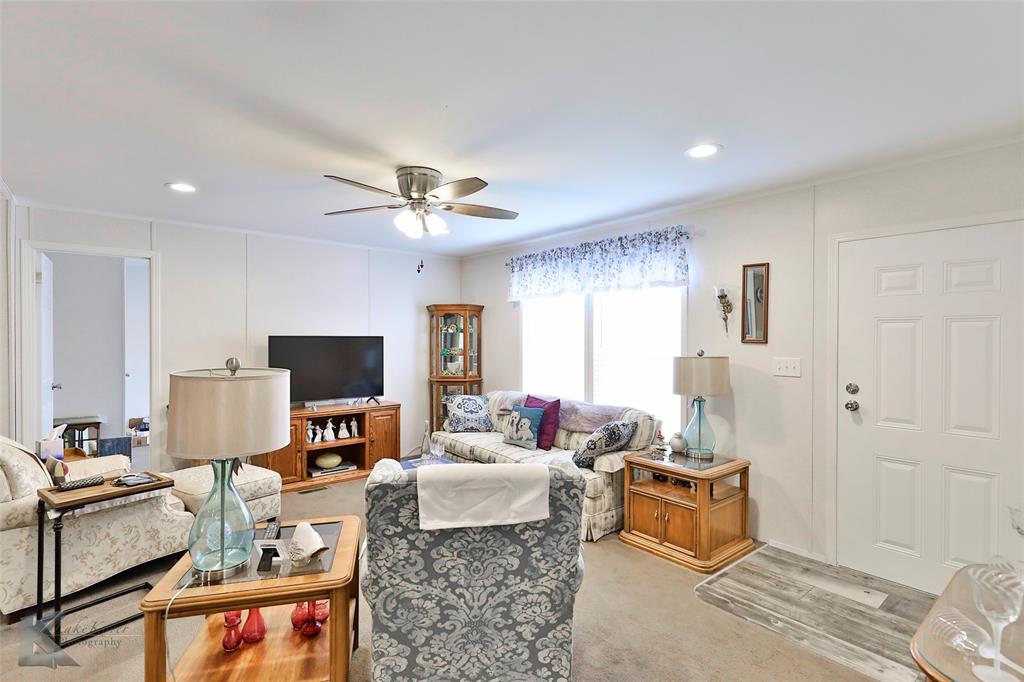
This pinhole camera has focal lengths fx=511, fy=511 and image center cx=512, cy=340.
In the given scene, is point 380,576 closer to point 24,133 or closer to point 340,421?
point 24,133

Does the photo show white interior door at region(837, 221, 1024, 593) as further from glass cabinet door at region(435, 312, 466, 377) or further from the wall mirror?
glass cabinet door at region(435, 312, 466, 377)

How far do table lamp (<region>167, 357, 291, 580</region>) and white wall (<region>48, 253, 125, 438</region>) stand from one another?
16.4 ft

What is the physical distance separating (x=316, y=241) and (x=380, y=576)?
413 cm

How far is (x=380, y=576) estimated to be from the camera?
1.71 metres

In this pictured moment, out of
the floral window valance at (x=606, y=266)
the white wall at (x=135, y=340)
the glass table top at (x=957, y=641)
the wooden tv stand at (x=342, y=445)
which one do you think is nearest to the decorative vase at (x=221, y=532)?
the glass table top at (x=957, y=641)

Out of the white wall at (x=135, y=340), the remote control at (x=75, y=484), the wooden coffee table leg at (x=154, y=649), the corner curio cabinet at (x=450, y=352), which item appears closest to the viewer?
the wooden coffee table leg at (x=154, y=649)

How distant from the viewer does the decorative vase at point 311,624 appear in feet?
6.60

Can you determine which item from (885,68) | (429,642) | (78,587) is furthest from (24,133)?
(885,68)

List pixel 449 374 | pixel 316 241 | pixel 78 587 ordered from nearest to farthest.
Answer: pixel 78 587
pixel 316 241
pixel 449 374

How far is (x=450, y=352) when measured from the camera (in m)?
5.84

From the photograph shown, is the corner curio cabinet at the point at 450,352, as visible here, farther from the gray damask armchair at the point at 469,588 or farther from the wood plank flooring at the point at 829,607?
the gray damask armchair at the point at 469,588

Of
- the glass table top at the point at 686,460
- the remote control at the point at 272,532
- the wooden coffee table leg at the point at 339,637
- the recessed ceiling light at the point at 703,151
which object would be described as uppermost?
the recessed ceiling light at the point at 703,151

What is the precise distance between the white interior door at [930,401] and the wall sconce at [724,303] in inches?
27.4

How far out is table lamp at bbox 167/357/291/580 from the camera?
1633 millimetres
